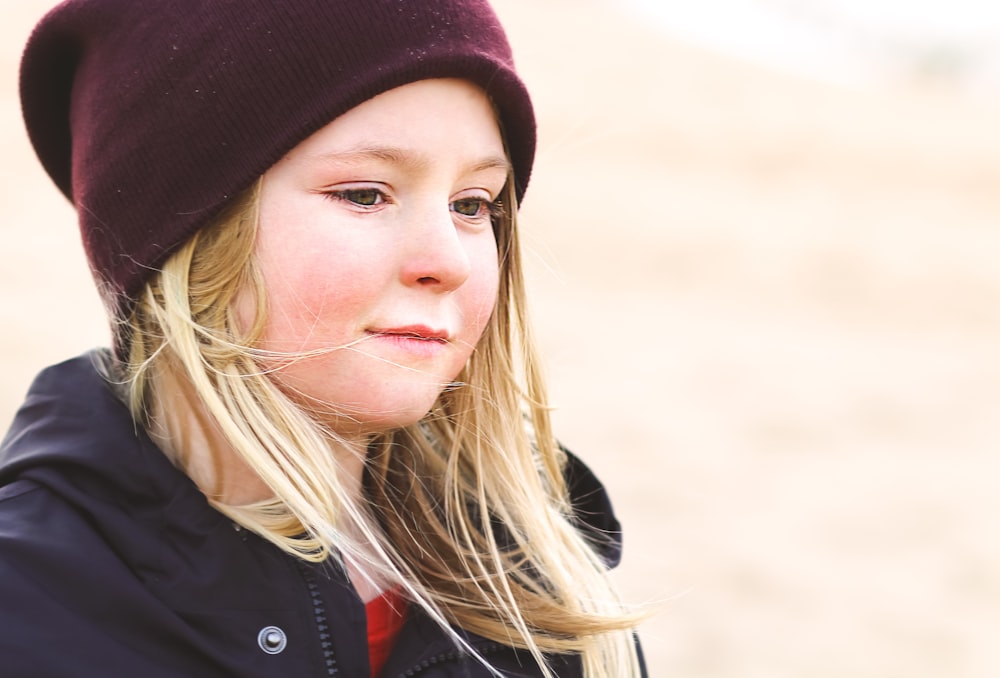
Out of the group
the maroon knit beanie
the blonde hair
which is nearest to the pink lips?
the blonde hair

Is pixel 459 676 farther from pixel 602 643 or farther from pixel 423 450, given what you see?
pixel 423 450

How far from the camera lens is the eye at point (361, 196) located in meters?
1.85

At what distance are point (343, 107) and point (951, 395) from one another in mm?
7861

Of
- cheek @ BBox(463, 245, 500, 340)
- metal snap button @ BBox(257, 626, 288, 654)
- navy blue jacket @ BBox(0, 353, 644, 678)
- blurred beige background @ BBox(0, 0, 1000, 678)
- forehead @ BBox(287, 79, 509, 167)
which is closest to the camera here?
navy blue jacket @ BBox(0, 353, 644, 678)

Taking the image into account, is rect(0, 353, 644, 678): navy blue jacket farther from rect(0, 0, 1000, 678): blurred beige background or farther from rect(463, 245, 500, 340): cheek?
rect(0, 0, 1000, 678): blurred beige background

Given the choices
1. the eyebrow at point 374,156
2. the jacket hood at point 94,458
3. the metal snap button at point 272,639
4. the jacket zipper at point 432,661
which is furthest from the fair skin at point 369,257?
the jacket zipper at point 432,661

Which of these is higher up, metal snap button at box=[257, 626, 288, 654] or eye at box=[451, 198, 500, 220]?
eye at box=[451, 198, 500, 220]

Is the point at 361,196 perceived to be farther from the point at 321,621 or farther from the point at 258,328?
the point at 321,621

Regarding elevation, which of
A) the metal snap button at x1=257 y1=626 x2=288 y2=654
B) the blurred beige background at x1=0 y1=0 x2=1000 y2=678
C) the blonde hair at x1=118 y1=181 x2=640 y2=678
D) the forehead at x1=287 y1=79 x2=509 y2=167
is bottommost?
the metal snap button at x1=257 y1=626 x2=288 y2=654

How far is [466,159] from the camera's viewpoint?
1929 millimetres

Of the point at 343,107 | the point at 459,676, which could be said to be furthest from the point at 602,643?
the point at 343,107

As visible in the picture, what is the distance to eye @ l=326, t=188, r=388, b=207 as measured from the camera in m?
1.85

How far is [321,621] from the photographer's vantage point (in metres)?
1.81

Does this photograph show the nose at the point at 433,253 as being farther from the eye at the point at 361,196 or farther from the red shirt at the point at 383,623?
the red shirt at the point at 383,623
